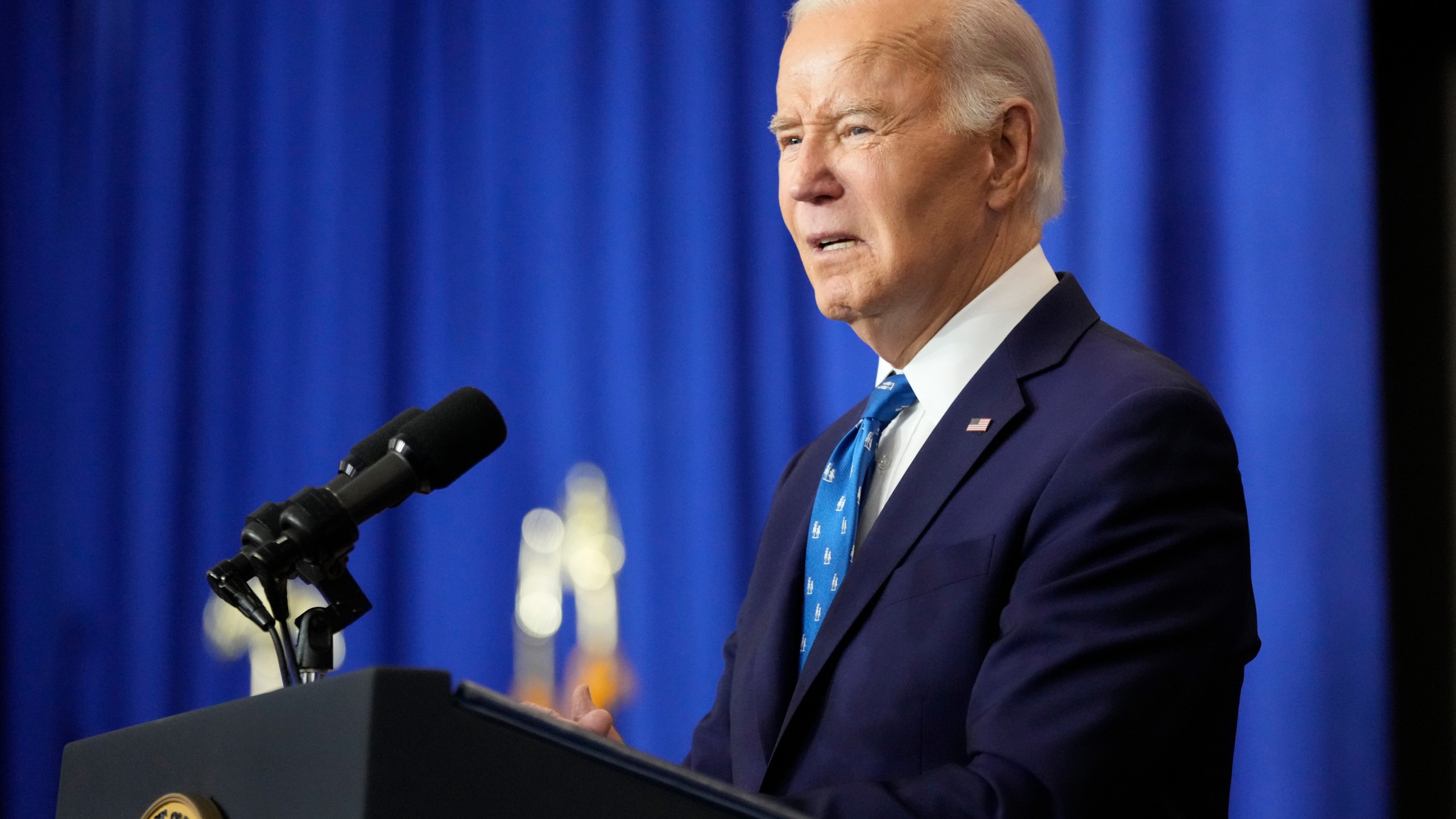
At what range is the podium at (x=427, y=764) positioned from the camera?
2.47ft

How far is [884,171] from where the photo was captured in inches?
68.2

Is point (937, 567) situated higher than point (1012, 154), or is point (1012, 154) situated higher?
point (1012, 154)

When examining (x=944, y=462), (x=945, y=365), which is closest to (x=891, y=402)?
(x=945, y=365)

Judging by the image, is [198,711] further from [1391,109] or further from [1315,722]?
[1391,109]

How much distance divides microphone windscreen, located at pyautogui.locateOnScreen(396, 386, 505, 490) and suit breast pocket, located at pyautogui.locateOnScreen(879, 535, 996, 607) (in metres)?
0.49

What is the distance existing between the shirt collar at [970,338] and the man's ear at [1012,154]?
11cm

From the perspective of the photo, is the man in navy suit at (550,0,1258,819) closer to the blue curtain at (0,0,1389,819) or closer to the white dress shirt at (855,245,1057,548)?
the white dress shirt at (855,245,1057,548)

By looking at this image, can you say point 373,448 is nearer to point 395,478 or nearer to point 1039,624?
point 395,478

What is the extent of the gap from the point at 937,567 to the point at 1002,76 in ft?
2.37

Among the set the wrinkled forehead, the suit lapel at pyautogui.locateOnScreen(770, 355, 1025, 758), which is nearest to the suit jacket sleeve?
the suit lapel at pyautogui.locateOnScreen(770, 355, 1025, 758)

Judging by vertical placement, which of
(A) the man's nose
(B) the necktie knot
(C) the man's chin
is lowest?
(B) the necktie knot

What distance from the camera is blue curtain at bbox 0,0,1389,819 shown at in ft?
7.17

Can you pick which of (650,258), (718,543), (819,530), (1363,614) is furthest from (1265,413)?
(650,258)

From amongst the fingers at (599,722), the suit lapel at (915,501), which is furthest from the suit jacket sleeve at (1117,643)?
the fingers at (599,722)
